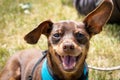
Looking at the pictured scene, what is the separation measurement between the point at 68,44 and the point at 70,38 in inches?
5.3

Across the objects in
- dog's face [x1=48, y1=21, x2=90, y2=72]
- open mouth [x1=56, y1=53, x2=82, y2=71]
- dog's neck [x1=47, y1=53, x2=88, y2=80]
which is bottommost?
dog's neck [x1=47, y1=53, x2=88, y2=80]

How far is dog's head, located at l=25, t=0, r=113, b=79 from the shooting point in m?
3.52

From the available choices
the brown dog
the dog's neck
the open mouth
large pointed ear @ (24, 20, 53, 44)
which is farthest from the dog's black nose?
large pointed ear @ (24, 20, 53, 44)

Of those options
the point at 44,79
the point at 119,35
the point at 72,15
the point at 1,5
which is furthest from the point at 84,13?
the point at 44,79

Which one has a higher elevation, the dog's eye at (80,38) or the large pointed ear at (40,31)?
the large pointed ear at (40,31)

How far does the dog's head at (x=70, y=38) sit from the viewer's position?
11.6 feet

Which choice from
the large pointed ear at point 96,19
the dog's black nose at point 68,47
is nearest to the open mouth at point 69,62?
the dog's black nose at point 68,47

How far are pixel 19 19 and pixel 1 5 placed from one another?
0.78 m

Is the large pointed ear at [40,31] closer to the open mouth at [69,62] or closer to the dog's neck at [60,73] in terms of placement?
the dog's neck at [60,73]

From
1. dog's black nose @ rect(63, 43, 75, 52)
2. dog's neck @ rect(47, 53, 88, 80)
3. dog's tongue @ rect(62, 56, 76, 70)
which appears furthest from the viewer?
dog's neck @ rect(47, 53, 88, 80)

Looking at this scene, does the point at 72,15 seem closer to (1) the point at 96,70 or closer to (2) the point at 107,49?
(2) the point at 107,49

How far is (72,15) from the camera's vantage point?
6.93 meters

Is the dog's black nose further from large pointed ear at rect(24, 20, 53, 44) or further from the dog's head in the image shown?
large pointed ear at rect(24, 20, 53, 44)

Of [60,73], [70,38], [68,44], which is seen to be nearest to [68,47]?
[68,44]
